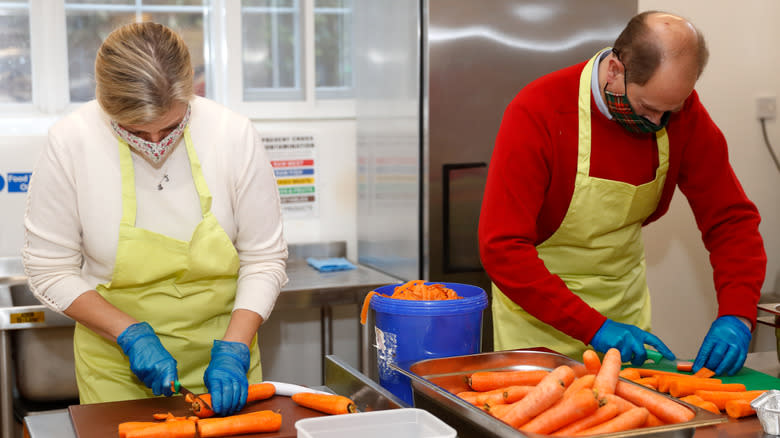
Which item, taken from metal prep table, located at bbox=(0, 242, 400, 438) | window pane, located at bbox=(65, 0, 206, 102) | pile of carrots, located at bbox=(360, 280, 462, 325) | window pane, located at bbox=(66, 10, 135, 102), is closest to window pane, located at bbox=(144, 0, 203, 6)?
window pane, located at bbox=(65, 0, 206, 102)

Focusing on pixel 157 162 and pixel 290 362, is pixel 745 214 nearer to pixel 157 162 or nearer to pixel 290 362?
pixel 157 162

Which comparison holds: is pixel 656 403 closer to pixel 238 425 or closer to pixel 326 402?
pixel 326 402

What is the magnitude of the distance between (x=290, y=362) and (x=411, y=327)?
5.13 feet

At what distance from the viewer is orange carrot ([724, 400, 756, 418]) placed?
50.4 inches

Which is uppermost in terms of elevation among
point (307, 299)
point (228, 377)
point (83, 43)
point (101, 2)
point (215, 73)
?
point (101, 2)

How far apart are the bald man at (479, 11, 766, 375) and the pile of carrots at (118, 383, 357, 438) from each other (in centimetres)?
56

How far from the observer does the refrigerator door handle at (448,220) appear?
2.57 metres

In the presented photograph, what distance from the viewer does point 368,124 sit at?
304cm

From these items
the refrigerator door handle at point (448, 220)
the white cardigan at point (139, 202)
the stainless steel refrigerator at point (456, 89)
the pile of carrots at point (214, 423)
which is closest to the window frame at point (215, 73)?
the stainless steel refrigerator at point (456, 89)

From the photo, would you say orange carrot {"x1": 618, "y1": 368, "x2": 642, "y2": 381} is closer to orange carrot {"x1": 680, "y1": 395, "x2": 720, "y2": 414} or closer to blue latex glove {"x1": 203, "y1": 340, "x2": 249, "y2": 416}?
orange carrot {"x1": 680, "y1": 395, "x2": 720, "y2": 414}

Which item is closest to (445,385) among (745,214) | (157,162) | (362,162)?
(157,162)

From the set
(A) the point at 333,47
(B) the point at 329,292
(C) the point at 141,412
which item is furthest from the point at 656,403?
(A) the point at 333,47

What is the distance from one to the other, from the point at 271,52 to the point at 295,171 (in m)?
0.51

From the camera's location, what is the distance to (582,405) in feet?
3.58
